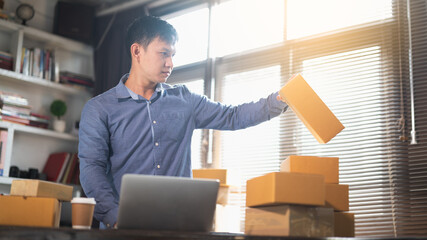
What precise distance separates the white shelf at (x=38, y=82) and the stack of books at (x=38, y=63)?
0.06 metres

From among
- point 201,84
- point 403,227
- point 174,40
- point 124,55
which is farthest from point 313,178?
point 124,55

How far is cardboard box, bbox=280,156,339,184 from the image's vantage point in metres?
1.97

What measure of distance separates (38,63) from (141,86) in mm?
2404

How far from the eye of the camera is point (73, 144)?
481 centimetres

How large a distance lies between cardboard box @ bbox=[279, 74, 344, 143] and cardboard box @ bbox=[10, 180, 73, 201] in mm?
878

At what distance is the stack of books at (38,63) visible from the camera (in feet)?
14.2

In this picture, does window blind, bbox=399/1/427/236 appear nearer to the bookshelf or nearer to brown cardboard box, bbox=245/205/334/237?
brown cardboard box, bbox=245/205/334/237

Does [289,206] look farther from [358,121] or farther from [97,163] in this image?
[358,121]

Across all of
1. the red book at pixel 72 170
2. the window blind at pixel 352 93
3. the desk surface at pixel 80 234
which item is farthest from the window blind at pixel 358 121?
the desk surface at pixel 80 234

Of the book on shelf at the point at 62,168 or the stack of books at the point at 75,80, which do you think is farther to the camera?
the stack of books at the point at 75,80

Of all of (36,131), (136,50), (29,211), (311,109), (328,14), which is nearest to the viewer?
(29,211)

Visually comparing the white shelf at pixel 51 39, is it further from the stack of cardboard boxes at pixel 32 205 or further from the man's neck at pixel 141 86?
the stack of cardboard boxes at pixel 32 205

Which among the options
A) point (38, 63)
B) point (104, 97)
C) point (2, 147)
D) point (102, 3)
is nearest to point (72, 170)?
point (2, 147)

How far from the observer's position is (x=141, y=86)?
7.80 ft
